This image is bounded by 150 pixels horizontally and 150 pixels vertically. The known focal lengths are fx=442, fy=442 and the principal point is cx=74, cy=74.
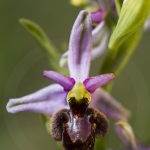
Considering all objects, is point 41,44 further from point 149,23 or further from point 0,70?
point 0,70

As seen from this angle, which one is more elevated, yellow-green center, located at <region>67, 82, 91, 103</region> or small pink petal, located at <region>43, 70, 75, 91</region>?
small pink petal, located at <region>43, 70, 75, 91</region>

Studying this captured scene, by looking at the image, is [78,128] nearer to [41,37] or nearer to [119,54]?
[119,54]

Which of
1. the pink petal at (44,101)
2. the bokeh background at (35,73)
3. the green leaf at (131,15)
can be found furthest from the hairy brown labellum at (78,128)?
the bokeh background at (35,73)

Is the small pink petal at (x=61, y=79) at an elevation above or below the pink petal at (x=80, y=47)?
below

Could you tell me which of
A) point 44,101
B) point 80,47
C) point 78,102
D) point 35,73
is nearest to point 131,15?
point 80,47

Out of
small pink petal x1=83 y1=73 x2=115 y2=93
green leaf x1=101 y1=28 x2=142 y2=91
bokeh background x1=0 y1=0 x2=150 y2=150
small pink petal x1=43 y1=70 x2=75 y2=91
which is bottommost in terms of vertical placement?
small pink petal x1=83 y1=73 x2=115 y2=93

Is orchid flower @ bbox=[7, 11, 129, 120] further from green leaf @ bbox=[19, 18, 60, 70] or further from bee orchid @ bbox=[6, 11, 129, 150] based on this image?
green leaf @ bbox=[19, 18, 60, 70]

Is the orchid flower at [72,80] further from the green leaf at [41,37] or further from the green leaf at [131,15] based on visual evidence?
the green leaf at [41,37]

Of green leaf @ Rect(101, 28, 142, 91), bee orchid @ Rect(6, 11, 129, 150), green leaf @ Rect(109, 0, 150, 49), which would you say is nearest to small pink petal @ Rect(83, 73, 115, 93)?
bee orchid @ Rect(6, 11, 129, 150)
